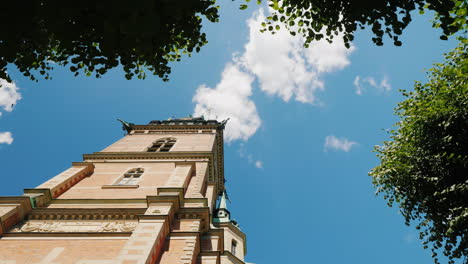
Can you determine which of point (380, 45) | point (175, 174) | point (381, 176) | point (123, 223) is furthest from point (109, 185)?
point (380, 45)

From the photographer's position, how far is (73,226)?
1199cm

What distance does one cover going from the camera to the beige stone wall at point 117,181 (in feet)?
49.2

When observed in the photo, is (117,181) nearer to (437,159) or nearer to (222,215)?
(222,215)

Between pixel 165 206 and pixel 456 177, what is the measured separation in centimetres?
1068

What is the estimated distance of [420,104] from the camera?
11211mm

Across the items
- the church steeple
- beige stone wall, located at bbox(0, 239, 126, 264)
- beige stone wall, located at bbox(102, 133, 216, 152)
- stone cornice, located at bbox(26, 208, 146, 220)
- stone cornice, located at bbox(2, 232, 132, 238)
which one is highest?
beige stone wall, located at bbox(102, 133, 216, 152)

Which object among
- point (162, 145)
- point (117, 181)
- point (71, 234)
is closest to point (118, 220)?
point (71, 234)

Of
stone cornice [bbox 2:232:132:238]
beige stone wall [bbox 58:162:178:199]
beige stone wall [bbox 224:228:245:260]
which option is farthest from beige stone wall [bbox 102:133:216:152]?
stone cornice [bbox 2:232:132:238]

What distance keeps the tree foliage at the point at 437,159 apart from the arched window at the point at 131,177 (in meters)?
13.0

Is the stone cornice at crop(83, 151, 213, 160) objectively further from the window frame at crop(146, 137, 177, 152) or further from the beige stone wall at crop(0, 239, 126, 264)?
the beige stone wall at crop(0, 239, 126, 264)

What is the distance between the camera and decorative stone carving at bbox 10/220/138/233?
11633mm

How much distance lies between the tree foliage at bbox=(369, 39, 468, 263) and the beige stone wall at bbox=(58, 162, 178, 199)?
9.72 metres

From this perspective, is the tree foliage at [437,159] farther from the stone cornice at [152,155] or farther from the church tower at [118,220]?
the stone cornice at [152,155]

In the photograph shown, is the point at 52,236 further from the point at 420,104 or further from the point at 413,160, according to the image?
the point at 420,104
